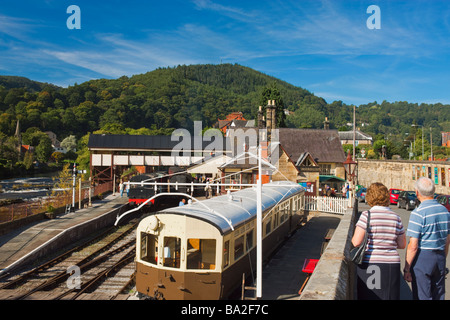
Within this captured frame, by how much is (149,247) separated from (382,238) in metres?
7.71

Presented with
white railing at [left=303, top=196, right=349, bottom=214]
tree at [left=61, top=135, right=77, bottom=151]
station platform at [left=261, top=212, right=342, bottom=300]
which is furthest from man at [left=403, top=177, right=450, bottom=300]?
tree at [left=61, top=135, right=77, bottom=151]

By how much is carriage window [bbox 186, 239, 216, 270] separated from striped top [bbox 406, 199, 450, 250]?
21.4 ft

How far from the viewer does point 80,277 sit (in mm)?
16141

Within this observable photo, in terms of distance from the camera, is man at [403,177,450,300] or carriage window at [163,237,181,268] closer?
man at [403,177,450,300]

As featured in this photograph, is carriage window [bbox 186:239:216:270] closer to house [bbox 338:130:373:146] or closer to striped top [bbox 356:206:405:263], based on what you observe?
striped top [bbox 356:206:405:263]

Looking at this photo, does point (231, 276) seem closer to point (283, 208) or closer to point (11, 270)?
point (283, 208)

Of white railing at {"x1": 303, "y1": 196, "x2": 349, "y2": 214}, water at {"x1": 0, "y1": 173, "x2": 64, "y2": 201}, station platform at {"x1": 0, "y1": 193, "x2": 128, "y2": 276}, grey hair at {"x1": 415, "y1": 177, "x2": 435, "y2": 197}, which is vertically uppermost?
grey hair at {"x1": 415, "y1": 177, "x2": 435, "y2": 197}

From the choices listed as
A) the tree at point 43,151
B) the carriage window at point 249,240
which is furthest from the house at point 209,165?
the tree at point 43,151

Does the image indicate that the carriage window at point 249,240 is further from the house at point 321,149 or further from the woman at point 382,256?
the house at point 321,149

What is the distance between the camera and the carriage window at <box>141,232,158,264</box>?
11.0 metres

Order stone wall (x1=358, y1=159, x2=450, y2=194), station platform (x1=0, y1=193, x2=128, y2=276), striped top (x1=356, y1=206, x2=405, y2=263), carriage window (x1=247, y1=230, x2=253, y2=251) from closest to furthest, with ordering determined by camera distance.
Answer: striped top (x1=356, y1=206, x2=405, y2=263) < carriage window (x1=247, y1=230, x2=253, y2=251) < station platform (x1=0, y1=193, x2=128, y2=276) < stone wall (x1=358, y1=159, x2=450, y2=194)

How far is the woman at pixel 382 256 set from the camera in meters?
5.05
